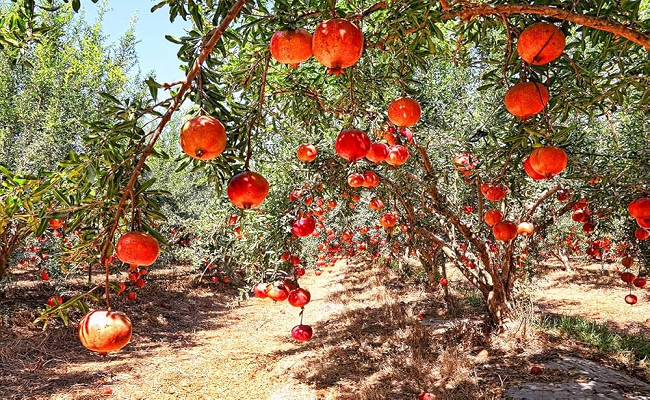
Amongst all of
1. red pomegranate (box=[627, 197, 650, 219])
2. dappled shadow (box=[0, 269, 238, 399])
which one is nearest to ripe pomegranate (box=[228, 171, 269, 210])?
red pomegranate (box=[627, 197, 650, 219])

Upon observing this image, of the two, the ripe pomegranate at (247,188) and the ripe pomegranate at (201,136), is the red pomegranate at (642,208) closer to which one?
the ripe pomegranate at (247,188)

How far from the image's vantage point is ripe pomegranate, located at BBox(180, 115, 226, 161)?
1.28 metres

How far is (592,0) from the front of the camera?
5.78ft

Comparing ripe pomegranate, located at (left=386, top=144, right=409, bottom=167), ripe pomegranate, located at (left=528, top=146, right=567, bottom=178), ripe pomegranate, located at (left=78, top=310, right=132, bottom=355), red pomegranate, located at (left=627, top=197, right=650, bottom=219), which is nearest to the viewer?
ripe pomegranate, located at (left=78, top=310, right=132, bottom=355)

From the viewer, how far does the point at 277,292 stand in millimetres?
Result: 3365

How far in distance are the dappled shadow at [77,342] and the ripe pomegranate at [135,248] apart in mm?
5685

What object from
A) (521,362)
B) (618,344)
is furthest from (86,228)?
(618,344)

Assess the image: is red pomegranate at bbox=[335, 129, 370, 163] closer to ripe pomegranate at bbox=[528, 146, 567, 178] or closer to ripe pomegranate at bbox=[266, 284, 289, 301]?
ripe pomegranate at bbox=[528, 146, 567, 178]

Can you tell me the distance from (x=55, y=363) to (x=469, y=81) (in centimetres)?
922

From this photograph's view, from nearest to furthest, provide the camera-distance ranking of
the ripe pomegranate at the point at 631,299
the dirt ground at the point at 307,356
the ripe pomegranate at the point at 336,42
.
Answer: the ripe pomegranate at the point at 336,42, the dirt ground at the point at 307,356, the ripe pomegranate at the point at 631,299

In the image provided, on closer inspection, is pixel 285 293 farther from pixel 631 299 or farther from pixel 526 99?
pixel 631 299

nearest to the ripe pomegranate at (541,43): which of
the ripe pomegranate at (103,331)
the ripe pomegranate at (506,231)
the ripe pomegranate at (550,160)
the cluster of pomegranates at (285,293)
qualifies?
the ripe pomegranate at (550,160)

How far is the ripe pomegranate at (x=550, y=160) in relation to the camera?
1982mm

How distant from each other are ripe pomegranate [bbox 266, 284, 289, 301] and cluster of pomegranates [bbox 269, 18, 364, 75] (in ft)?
7.61
